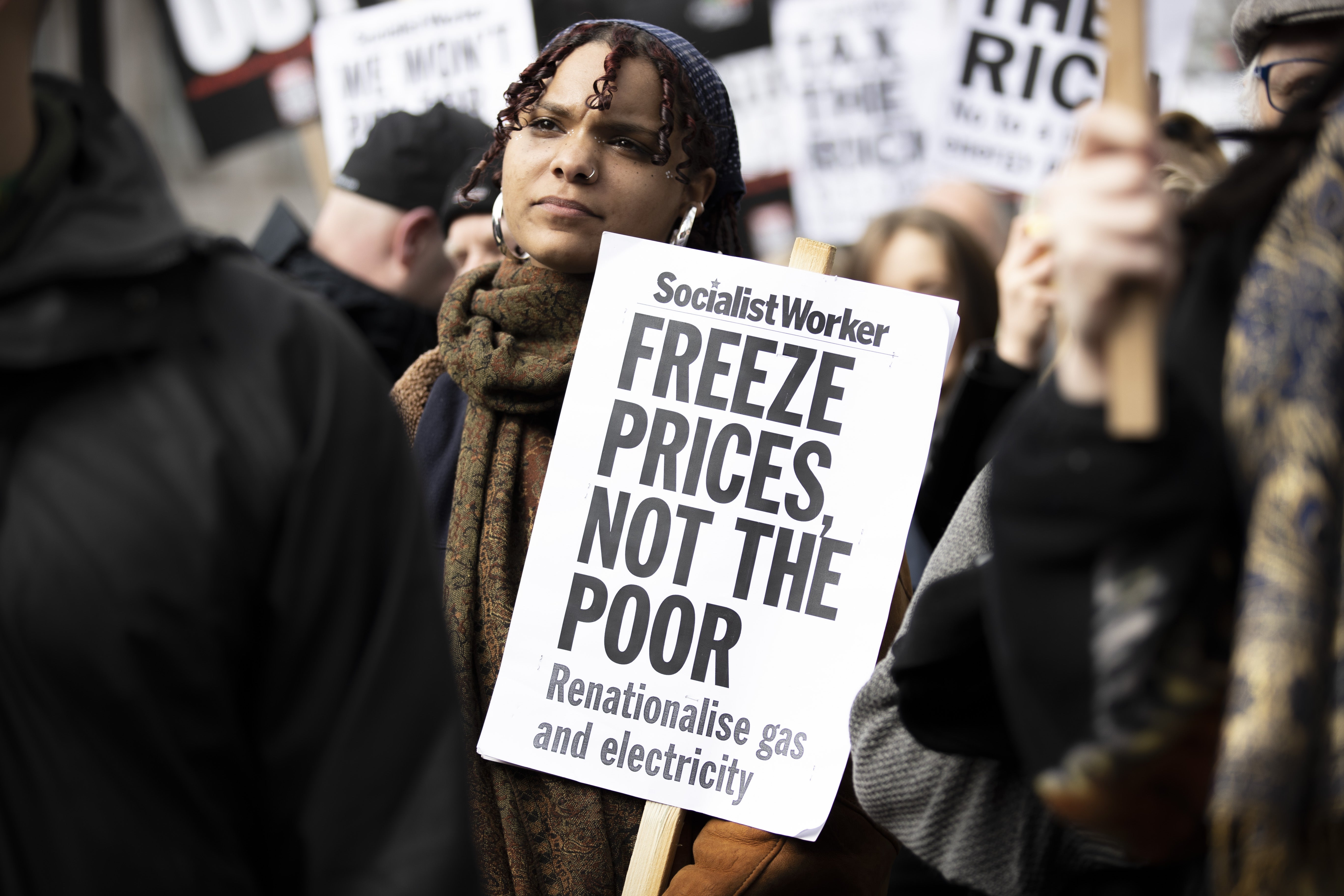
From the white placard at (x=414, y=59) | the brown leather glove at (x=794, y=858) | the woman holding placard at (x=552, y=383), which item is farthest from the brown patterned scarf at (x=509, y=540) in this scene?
the white placard at (x=414, y=59)

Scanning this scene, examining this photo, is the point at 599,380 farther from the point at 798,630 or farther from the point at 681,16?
the point at 681,16

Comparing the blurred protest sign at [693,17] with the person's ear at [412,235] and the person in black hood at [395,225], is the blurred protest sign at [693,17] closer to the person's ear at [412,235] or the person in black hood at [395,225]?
the person in black hood at [395,225]

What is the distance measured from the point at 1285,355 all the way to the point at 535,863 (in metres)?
1.29

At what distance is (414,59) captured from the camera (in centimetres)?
427

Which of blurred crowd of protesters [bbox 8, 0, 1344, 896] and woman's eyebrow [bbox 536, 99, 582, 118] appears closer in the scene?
blurred crowd of protesters [bbox 8, 0, 1344, 896]

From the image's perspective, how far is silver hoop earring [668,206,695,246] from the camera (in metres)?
2.14

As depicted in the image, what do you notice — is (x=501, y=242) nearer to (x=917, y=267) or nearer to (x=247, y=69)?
(x=917, y=267)

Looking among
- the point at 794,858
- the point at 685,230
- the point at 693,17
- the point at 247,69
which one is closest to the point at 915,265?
the point at 685,230

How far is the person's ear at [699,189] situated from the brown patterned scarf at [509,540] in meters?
0.21

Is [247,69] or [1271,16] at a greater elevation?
[1271,16]

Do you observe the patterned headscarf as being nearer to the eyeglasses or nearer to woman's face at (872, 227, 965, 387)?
the eyeglasses

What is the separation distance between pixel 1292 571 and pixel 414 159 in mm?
2963

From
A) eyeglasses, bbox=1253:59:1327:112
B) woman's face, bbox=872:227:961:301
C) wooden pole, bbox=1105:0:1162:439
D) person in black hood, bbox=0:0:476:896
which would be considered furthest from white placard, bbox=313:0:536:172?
wooden pole, bbox=1105:0:1162:439

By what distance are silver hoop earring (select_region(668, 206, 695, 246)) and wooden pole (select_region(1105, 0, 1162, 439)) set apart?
1.10 m
